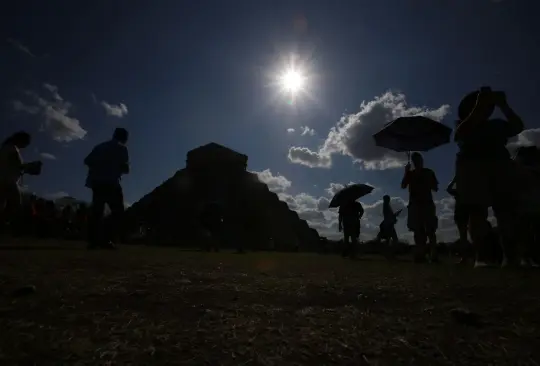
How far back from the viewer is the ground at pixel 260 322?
159 cm

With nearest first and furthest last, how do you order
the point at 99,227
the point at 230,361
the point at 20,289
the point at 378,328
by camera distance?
the point at 230,361 → the point at 378,328 → the point at 20,289 → the point at 99,227

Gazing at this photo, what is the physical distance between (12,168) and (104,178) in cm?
169

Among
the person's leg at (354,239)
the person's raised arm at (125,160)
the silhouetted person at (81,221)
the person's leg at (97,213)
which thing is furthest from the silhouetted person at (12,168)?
the silhouetted person at (81,221)

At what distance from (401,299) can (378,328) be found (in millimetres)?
767

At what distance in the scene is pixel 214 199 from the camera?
5384 centimetres

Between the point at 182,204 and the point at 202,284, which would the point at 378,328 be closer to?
the point at 202,284

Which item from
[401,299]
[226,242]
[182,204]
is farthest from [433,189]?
[182,204]

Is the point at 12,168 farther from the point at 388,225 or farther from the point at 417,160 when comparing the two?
the point at 388,225

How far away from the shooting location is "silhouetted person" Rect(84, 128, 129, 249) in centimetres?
732

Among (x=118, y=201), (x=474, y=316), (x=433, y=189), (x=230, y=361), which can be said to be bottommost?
(x=230, y=361)

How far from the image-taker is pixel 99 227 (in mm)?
7375

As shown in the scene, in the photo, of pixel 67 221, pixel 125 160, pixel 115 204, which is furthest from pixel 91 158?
pixel 67 221

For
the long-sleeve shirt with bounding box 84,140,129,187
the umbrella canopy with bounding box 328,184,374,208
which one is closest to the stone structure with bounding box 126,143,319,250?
the umbrella canopy with bounding box 328,184,374,208

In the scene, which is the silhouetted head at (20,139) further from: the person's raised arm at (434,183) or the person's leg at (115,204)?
the person's raised arm at (434,183)
